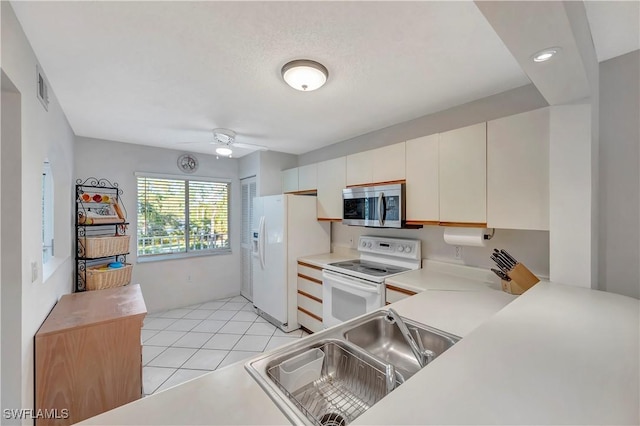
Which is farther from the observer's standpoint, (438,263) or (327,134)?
(327,134)

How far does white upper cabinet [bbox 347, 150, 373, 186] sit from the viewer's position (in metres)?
2.77

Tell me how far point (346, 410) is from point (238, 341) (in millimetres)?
2387

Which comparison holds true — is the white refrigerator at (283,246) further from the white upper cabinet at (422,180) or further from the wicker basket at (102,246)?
the wicker basket at (102,246)

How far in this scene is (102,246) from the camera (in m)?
2.87

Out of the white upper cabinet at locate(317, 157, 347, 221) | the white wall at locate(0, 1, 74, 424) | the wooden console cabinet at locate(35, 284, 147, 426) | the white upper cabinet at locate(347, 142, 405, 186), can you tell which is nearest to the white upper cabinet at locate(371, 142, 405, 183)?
the white upper cabinet at locate(347, 142, 405, 186)

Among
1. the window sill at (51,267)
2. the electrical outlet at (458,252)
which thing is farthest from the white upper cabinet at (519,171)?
the window sill at (51,267)

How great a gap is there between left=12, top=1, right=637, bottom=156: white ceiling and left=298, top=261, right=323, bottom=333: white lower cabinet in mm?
1713

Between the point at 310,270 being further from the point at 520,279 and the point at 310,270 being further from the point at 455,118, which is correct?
the point at 455,118

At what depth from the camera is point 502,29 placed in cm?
85

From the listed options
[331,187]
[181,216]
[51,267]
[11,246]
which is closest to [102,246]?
[51,267]

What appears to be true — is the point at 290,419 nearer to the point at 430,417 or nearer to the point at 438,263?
the point at 430,417

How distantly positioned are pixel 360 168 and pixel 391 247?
925 mm

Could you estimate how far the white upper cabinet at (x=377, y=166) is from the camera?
2494 millimetres

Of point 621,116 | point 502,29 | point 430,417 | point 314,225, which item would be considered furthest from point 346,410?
point 314,225
